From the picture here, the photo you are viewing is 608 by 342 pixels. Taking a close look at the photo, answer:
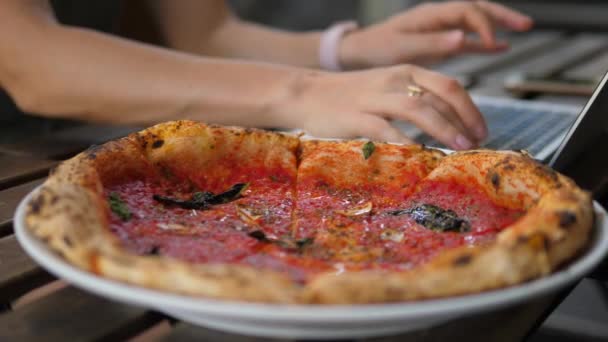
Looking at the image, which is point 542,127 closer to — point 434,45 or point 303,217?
point 434,45

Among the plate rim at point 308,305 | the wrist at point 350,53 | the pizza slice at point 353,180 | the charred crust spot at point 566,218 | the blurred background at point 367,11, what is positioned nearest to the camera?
the plate rim at point 308,305

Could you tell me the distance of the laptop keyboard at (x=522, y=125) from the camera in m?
1.06

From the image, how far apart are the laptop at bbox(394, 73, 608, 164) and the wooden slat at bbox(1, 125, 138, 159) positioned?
1.56 feet

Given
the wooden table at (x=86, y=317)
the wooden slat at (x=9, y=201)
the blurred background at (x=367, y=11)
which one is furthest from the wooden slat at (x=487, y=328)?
the blurred background at (x=367, y=11)

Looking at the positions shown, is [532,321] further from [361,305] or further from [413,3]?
[413,3]

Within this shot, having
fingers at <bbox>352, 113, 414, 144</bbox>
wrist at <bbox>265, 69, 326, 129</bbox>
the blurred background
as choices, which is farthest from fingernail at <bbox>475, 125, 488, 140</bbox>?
the blurred background

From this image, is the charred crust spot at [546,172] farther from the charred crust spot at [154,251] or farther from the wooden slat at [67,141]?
the wooden slat at [67,141]

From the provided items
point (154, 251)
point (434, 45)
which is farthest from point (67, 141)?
point (434, 45)

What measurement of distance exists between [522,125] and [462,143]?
0.74ft

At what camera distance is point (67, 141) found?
115 centimetres

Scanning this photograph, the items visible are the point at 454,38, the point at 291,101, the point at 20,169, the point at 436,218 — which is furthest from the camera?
the point at 454,38

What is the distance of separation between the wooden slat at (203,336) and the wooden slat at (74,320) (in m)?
0.04

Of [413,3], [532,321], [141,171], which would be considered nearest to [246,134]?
[141,171]

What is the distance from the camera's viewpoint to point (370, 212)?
673mm
